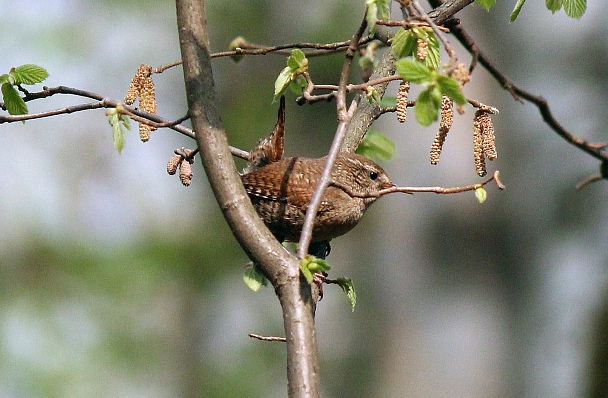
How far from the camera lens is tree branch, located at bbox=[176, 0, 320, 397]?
1.60 metres

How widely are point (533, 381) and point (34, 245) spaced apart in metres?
6.59

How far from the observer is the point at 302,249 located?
168 cm

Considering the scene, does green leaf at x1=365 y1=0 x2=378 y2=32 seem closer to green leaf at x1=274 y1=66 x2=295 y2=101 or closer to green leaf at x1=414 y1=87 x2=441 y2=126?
green leaf at x1=414 y1=87 x2=441 y2=126

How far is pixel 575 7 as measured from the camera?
215 cm

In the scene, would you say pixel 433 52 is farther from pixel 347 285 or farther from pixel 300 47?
pixel 347 285

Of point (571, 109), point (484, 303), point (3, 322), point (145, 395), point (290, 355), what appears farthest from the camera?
point (145, 395)

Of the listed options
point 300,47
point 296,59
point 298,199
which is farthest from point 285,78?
point 298,199

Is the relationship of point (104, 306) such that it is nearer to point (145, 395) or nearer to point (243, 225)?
point (145, 395)

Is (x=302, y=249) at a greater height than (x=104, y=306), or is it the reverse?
(x=104, y=306)

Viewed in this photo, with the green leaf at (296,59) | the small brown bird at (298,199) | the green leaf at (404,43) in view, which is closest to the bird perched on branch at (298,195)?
the small brown bird at (298,199)

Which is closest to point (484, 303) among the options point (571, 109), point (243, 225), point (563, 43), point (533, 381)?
point (533, 381)

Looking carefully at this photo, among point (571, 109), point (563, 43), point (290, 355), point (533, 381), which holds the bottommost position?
point (290, 355)

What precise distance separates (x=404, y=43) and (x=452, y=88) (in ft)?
1.37

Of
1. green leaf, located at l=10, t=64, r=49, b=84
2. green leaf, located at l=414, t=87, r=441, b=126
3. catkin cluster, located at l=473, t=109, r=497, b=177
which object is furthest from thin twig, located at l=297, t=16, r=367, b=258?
green leaf, located at l=10, t=64, r=49, b=84
